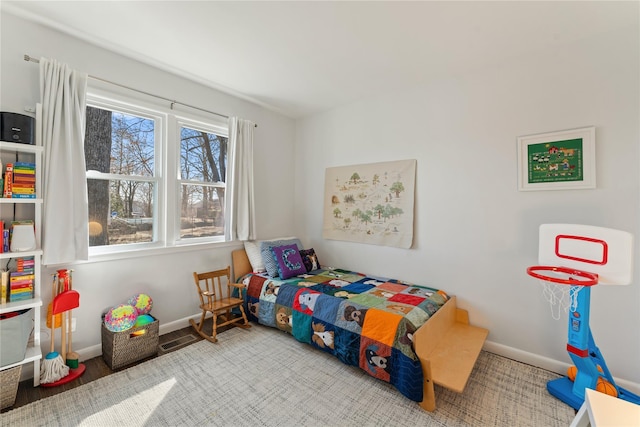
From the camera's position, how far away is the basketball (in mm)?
1778

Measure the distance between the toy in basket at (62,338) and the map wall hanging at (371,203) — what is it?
2628 mm

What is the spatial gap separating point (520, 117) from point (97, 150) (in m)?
3.74

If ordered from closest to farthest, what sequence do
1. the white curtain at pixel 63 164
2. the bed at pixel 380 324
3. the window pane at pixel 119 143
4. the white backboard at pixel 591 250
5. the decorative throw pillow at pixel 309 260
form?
the white backboard at pixel 591 250 → the bed at pixel 380 324 → the white curtain at pixel 63 164 → the window pane at pixel 119 143 → the decorative throw pillow at pixel 309 260

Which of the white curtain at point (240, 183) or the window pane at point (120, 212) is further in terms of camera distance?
the white curtain at point (240, 183)

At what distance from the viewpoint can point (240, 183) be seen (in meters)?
3.30

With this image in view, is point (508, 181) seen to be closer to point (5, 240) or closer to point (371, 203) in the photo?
point (371, 203)

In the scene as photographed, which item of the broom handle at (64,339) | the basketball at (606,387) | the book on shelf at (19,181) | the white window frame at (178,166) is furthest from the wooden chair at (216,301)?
the basketball at (606,387)

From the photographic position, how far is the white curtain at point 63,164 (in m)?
2.00

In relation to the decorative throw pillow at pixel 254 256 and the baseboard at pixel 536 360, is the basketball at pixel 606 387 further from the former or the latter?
the decorative throw pillow at pixel 254 256

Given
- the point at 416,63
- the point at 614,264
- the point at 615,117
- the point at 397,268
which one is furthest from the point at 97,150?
the point at 615,117

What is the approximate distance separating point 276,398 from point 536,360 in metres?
2.17

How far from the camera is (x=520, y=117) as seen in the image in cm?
238

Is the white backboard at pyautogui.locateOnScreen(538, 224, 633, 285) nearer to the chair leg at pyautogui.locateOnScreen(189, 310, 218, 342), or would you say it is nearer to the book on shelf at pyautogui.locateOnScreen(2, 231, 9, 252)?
the chair leg at pyautogui.locateOnScreen(189, 310, 218, 342)

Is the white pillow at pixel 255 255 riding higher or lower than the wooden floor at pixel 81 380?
higher
